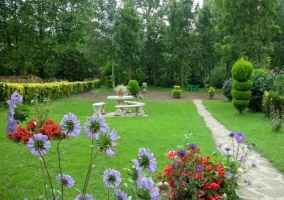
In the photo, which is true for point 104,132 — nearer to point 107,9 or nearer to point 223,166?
point 223,166

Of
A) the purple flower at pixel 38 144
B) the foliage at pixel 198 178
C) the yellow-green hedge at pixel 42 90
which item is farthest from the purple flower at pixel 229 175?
the yellow-green hedge at pixel 42 90

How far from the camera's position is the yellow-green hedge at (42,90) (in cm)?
1275

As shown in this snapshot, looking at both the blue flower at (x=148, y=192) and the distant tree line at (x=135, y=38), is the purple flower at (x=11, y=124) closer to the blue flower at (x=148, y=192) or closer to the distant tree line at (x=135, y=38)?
the blue flower at (x=148, y=192)

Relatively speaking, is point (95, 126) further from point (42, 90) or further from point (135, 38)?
point (135, 38)

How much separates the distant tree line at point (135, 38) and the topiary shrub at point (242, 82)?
8775mm

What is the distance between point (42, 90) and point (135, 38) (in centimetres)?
1110

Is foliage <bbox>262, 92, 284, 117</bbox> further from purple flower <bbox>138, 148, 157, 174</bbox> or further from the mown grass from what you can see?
purple flower <bbox>138, 148, 157, 174</bbox>

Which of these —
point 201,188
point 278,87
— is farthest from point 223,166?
point 278,87

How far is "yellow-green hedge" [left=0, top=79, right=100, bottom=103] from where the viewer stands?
12745 millimetres

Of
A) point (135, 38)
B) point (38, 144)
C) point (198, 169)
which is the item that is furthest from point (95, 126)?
point (135, 38)

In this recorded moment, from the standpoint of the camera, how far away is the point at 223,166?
3.39m

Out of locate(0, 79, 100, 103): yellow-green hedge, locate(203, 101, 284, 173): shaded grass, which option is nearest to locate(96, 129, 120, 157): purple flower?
locate(203, 101, 284, 173): shaded grass

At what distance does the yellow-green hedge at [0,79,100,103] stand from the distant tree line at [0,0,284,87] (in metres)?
3.51

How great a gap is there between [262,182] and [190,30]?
22.1 meters
